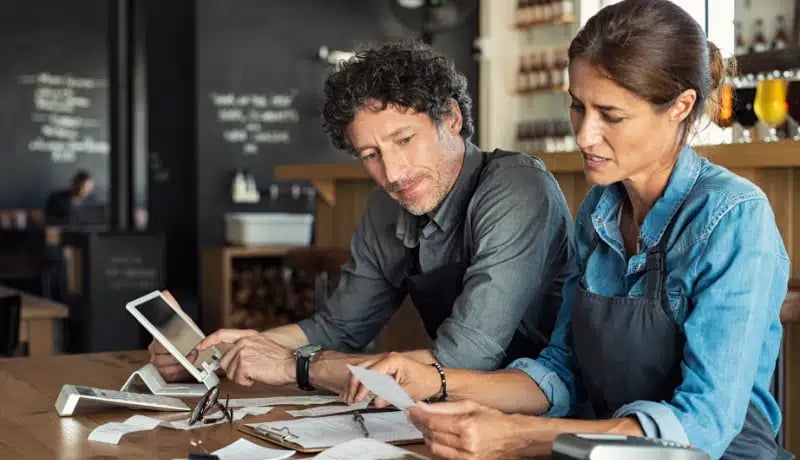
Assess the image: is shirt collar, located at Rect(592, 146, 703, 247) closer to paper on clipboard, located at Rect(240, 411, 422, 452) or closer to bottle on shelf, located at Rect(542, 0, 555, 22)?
paper on clipboard, located at Rect(240, 411, 422, 452)

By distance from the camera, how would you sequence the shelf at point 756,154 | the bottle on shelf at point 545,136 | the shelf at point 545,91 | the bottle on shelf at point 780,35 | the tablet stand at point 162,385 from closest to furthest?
the tablet stand at point 162,385 → the shelf at point 756,154 → the bottle on shelf at point 780,35 → the bottle on shelf at point 545,136 → the shelf at point 545,91

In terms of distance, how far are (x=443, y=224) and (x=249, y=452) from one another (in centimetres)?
86

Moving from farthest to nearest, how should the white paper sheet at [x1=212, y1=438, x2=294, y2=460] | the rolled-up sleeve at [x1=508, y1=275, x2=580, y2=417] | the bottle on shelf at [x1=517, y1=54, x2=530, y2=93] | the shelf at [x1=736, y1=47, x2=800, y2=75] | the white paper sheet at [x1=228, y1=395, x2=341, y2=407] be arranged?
the bottle on shelf at [x1=517, y1=54, x2=530, y2=93] → the shelf at [x1=736, y1=47, x2=800, y2=75] → the white paper sheet at [x1=228, y1=395, x2=341, y2=407] → the rolled-up sleeve at [x1=508, y1=275, x2=580, y2=417] → the white paper sheet at [x1=212, y1=438, x2=294, y2=460]

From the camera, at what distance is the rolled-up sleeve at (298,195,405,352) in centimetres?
257

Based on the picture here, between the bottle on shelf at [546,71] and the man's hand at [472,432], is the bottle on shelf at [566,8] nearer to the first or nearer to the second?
the bottle on shelf at [546,71]

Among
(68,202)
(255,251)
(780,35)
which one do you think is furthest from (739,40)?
(68,202)

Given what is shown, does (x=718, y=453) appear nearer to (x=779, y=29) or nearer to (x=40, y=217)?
(x=779, y=29)

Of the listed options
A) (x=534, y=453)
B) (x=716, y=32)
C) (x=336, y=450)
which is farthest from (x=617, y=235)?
(x=716, y=32)

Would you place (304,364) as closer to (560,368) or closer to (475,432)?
(560,368)

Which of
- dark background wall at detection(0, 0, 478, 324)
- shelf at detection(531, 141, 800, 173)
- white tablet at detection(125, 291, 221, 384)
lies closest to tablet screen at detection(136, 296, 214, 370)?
white tablet at detection(125, 291, 221, 384)

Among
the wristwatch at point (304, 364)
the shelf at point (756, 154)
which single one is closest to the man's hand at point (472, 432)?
the wristwatch at point (304, 364)

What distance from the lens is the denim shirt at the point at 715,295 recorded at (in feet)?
5.15

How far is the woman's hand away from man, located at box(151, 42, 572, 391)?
20.7 inches

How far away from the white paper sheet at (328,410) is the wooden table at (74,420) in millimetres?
31
